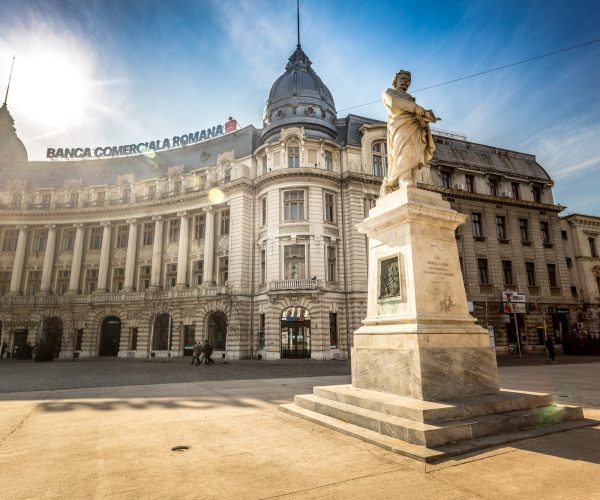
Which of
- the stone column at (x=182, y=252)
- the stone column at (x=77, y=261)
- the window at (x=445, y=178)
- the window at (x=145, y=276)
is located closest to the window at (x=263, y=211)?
the stone column at (x=182, y=252)

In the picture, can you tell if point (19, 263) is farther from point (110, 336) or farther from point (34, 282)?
point (110, 336)

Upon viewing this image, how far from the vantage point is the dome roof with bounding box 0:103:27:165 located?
147ft

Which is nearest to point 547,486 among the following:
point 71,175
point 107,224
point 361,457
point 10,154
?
point 361,457

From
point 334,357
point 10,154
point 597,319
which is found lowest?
point 334,357

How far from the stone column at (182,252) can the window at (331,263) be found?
44.3 ft

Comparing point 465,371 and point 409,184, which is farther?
point 409,184

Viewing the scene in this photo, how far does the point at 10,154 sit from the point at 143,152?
17.9 metres

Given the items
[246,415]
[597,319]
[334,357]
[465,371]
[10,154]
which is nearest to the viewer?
[465,371]

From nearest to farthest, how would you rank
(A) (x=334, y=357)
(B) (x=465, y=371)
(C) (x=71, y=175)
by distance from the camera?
(B) (x=465, y=371) < (A) (x=334, y=357) < (C) (x=71, y=175)

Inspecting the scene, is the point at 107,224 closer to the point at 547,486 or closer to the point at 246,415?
the point at 246,415

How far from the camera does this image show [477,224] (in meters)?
35.1

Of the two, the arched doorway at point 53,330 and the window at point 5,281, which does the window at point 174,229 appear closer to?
the arched doorway at point 53,330

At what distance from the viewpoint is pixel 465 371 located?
550 cm

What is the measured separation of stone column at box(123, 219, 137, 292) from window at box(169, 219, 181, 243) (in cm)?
373
